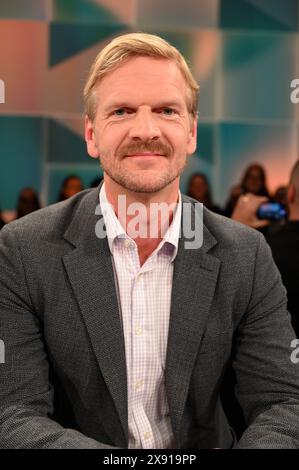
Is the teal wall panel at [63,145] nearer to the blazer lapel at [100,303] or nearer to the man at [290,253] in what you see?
the man at [290,253]

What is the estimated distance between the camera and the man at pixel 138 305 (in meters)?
1.48

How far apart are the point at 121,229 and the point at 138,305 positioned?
0.18 meters

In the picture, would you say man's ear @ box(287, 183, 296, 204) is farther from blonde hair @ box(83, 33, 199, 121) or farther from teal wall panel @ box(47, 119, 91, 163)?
teal wall panel @ box(47, 119, 91, 163)

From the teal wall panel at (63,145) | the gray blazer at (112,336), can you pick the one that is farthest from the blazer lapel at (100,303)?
the teal wall panel at (63,145)

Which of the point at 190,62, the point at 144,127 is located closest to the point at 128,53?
the point at 144,127

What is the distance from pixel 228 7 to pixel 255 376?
5303 mm

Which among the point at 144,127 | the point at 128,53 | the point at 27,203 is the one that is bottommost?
the point at 27,203

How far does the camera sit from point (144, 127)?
1.48m

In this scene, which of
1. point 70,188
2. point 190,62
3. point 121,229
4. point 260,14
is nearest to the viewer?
point 121,229

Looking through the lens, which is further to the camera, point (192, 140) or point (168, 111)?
point (192, 140)

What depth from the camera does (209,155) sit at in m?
6.27

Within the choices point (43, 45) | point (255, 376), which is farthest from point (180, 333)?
point (43, 45)

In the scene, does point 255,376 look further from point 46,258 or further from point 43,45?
point 43,45

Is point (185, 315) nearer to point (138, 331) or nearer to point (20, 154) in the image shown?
point (138, 331)
